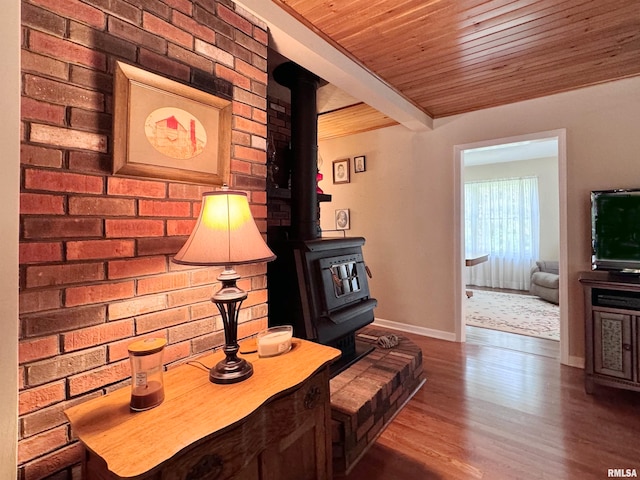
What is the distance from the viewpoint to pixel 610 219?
2512 millimetres

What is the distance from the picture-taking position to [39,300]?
92 cm

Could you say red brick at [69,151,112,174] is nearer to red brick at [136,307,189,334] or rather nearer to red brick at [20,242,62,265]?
red brick at [20,242,62,265]

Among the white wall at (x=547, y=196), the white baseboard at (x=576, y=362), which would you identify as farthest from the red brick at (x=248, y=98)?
the white wall at (x=547, y=196)

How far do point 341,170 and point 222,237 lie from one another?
3.28m

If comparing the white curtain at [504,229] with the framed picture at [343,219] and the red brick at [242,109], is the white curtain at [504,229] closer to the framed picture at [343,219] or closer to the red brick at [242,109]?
the framed picture at [343,219]

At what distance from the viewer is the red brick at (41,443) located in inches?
34.8

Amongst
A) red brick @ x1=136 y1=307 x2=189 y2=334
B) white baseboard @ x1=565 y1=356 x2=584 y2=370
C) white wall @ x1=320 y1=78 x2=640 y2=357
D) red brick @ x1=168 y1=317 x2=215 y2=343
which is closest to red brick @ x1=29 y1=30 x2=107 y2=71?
red brick @ x1=136 y1=307 x2=189 y2=334

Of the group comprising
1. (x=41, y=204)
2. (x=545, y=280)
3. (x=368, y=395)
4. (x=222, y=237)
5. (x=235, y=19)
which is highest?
(x=235, y=19)

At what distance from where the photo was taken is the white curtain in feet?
18.4

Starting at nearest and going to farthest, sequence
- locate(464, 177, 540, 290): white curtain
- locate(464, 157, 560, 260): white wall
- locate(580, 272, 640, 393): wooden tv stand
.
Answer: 1. locate(580, 272, 640, 393): wooden tv stand
2. locate(464, 157, 560, 260): white wall
3. locate(464, 177, 540, 290): white curtain

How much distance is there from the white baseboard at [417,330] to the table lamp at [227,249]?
2.82 m

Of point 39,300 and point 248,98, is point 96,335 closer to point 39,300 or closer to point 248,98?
point 39,300

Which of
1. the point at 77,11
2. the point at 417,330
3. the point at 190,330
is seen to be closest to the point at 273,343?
the point at 190,330

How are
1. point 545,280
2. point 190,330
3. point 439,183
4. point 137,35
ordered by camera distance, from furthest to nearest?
point 545,280 → point 439,183 → point 190,330 → point 137,35
